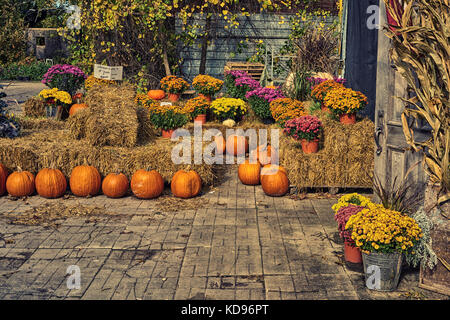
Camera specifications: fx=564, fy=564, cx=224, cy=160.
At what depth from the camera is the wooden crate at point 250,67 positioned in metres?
16.9

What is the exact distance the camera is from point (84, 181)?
9156 millimetres

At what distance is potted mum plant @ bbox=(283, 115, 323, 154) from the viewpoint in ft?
30.3

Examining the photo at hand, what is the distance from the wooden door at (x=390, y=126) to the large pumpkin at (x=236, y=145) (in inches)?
178

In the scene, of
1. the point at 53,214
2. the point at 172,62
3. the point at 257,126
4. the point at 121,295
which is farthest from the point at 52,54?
the point at 121,295

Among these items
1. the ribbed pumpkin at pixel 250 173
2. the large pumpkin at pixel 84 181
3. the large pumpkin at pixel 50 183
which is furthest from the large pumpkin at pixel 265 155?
the large pumpkin at pixel 50 183

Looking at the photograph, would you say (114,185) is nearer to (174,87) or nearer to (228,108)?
(228,108)

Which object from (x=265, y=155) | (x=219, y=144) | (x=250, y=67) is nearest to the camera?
(x=265, y=155)

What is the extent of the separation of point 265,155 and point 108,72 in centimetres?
512

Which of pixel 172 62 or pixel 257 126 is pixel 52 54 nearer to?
pixel 172 62

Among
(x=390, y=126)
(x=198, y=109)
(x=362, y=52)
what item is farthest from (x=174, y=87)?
(x=390, y=126)

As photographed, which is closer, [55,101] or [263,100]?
[263,100]

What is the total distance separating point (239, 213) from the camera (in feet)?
27.6

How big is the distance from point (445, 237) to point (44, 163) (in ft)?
21.4

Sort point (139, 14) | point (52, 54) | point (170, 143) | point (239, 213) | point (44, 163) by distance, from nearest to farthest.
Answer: point (239, 213)
point (44, 163)
point (170, 143)
point (139, 14)
point (52, 54)
